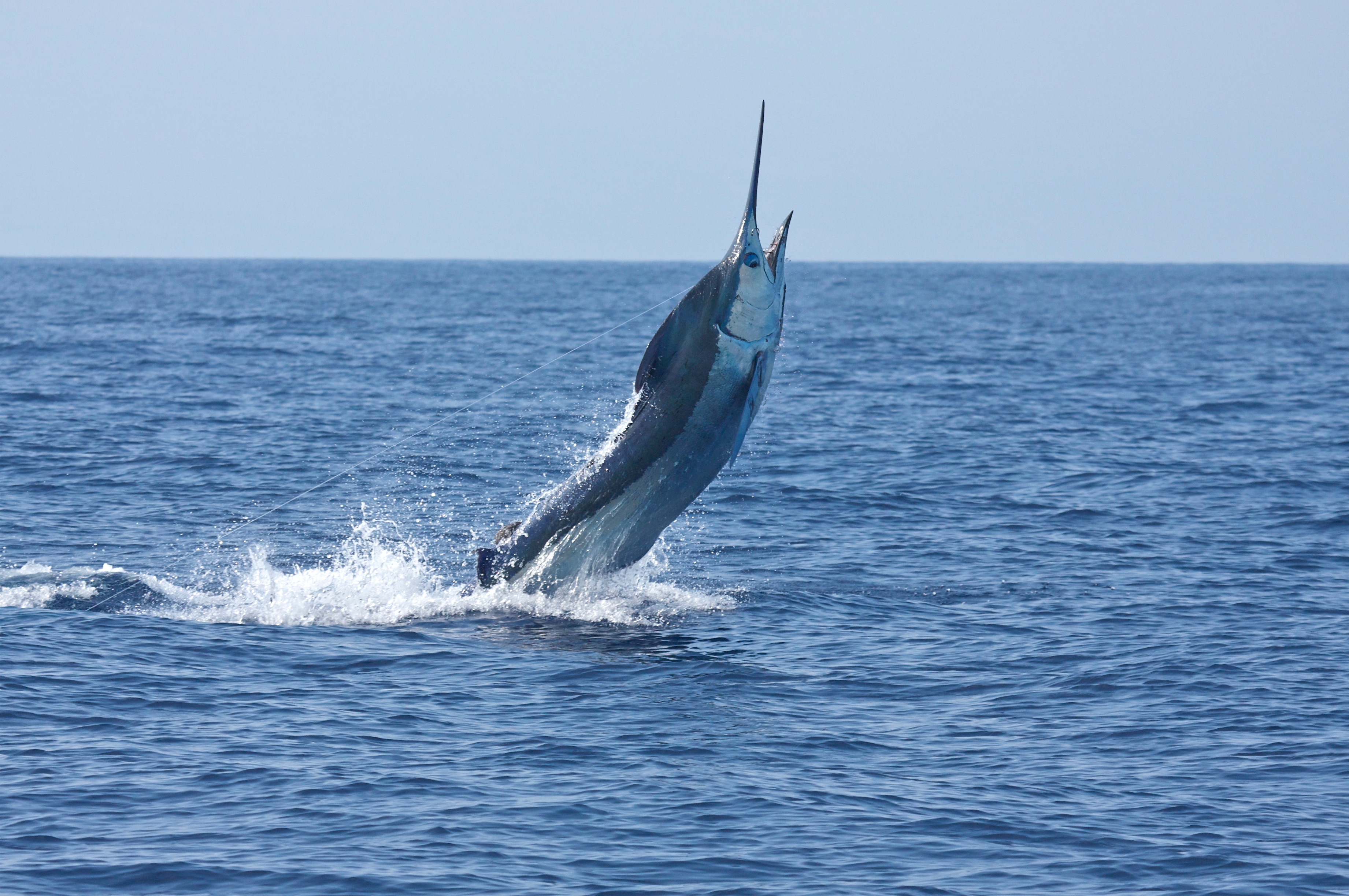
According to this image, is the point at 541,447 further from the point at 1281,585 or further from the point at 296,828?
the point at 296,828

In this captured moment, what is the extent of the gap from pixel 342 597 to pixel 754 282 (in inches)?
312

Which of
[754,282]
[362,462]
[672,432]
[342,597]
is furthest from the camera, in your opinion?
[362,462]

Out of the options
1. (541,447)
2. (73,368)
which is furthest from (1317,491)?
(73,368)

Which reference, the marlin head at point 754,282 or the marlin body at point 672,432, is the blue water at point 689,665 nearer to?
the marlin body at point 672,432

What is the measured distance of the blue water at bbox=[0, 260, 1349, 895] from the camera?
12.4 metres

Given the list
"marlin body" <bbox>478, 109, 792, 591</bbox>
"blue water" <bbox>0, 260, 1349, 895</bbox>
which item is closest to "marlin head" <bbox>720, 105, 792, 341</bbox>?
"marlin body" <bbox>478, 109, 792, 591</bbox>

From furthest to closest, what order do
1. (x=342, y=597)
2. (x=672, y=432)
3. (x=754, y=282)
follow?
(x=342, y=597), (x=672, y=432), (x=754, y=282)

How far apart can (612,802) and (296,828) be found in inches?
107

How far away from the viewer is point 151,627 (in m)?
18.4

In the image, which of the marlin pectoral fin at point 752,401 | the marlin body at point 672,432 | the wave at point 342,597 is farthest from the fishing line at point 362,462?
the marlin pectoral fin at point 752,401

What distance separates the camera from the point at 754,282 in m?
16.1

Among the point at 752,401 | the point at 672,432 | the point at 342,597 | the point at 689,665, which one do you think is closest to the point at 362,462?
the point at 342,597

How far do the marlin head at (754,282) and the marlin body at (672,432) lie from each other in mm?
12

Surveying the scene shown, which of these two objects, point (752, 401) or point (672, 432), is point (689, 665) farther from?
point (752, 401)
